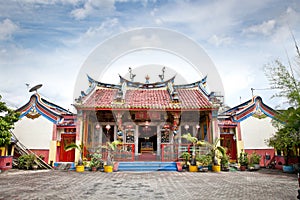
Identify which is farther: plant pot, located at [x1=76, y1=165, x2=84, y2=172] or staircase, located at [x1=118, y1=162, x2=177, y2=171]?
staircase, located at [x1=118, y1=162, x2=177, y2=171]

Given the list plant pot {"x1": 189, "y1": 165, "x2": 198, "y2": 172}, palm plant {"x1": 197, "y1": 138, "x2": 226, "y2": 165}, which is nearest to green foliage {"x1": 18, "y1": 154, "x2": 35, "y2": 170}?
plant pot {"x1": 189, "y1": 165, "x2": 198, "y2": 172}

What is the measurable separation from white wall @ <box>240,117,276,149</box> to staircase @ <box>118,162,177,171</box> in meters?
4.70

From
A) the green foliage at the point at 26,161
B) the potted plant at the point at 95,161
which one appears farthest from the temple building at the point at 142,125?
the green foliage at the point at 26,161

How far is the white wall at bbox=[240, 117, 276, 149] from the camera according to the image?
12.6 m

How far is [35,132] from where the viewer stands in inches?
491

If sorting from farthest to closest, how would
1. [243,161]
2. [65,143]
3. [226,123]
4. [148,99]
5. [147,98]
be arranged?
[147,98]
[148,99]
[226,123]
[65,143]
[243,161]

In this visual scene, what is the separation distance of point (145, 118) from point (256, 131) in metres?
6.45

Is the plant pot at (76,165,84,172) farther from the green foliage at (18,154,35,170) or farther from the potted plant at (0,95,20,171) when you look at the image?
the potted plant at (0,95,20,171)

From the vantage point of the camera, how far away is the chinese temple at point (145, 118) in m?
12.0

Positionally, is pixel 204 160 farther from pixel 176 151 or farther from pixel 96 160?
pixel 96 160

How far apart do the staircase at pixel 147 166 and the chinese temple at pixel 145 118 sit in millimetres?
482

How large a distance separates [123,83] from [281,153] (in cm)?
1023

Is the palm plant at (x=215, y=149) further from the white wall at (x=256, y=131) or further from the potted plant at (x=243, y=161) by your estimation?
the white wall at (x=256, y=131)

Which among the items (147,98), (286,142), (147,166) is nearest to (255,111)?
(286,142)
